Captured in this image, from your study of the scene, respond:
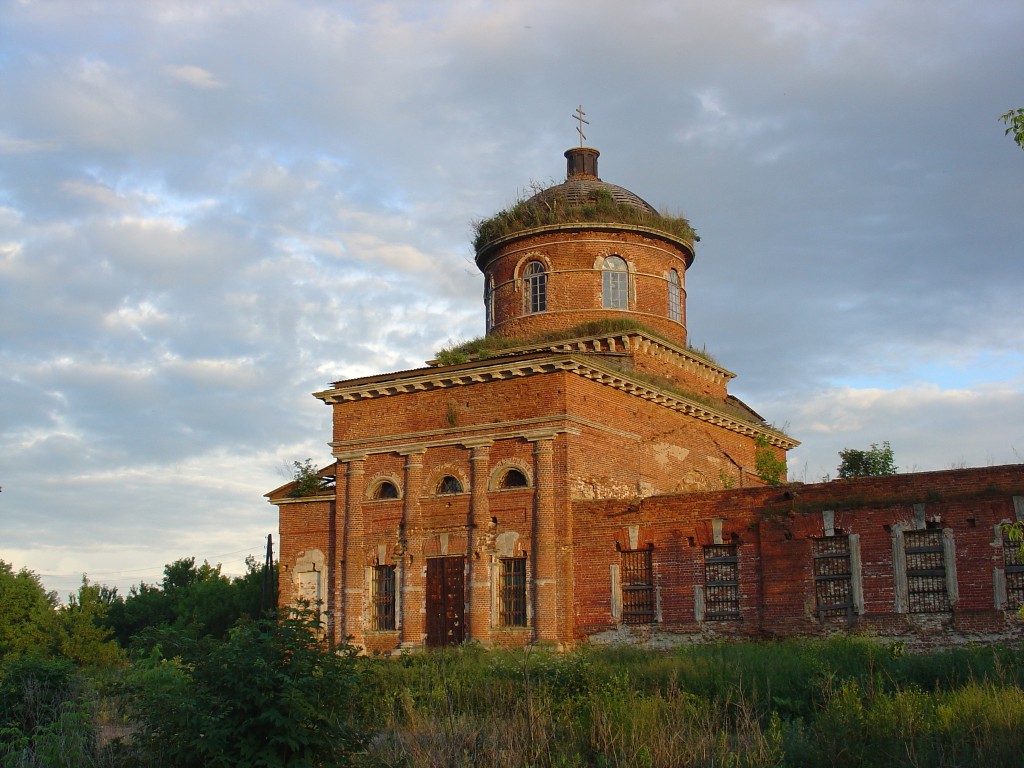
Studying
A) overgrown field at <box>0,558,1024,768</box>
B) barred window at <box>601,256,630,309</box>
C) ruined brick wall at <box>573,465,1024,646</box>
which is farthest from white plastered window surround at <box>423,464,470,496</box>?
overgrown field at <box>0,558,1024,768</box>

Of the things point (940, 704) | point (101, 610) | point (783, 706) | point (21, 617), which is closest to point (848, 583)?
point (783, 706)

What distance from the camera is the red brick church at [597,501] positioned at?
63.9 feet

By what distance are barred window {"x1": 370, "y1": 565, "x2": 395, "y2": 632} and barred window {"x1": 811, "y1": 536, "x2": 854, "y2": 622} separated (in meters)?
9.58

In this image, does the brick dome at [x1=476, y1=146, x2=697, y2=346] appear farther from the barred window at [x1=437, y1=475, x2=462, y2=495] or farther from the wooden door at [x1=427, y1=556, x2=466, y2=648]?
the wooden door at [x1=427, y1=556, x2=466, y2=648]

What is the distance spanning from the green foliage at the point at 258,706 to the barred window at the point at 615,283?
17.8 meters

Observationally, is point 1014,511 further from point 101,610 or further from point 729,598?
point 101,610

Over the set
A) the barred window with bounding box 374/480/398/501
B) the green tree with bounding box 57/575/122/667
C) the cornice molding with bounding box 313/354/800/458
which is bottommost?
the green tree with bounding box 57/575/122/667

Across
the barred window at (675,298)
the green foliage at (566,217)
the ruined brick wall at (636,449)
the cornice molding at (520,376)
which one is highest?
the green foliage at (566,217)

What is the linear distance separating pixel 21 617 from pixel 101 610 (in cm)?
286

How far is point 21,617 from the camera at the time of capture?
102 feet

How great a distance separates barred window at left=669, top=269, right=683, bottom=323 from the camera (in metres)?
29.1

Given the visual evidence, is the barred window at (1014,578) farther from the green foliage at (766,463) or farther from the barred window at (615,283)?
the barred window at (615,283)

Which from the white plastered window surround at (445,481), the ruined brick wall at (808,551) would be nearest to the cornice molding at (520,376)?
the white plastered window surround at (445,481)

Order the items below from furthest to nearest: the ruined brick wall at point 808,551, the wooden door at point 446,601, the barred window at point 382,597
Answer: the barred window at point 382,597
the wooden door at point 446,601
the ruined brick wall at point 808,551
